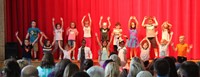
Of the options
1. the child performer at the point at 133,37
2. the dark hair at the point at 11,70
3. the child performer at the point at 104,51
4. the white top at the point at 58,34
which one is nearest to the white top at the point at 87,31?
the child performer at the point at 104,51

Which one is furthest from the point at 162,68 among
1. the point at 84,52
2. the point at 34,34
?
the point at 34,34

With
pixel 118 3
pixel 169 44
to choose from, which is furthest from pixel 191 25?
pixel 118 3

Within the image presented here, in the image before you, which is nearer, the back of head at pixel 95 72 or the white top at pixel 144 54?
the back of head at pixel 95 72

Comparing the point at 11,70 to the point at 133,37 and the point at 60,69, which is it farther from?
the point at 133,37

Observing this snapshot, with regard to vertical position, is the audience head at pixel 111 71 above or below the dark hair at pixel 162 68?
below

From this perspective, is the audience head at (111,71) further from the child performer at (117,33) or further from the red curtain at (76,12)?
the red curtain at (76,12)

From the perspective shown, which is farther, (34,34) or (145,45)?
(34,34)

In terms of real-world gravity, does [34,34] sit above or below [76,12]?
below

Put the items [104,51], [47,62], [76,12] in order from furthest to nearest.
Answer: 1. [76,12]
2. [104,51]
3. [47,62]

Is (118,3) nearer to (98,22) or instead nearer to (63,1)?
(98,22)

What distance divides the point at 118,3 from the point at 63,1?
1852 millimetres

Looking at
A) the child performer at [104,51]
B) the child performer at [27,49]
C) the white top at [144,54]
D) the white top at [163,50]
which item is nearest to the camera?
the white top at [144,54]

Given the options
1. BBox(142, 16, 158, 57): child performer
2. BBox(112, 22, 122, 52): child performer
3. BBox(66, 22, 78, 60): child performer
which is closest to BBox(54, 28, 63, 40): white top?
BBox(66, 22, 78, 60): child performer

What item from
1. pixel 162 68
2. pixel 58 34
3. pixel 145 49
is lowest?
pixel 145 49
